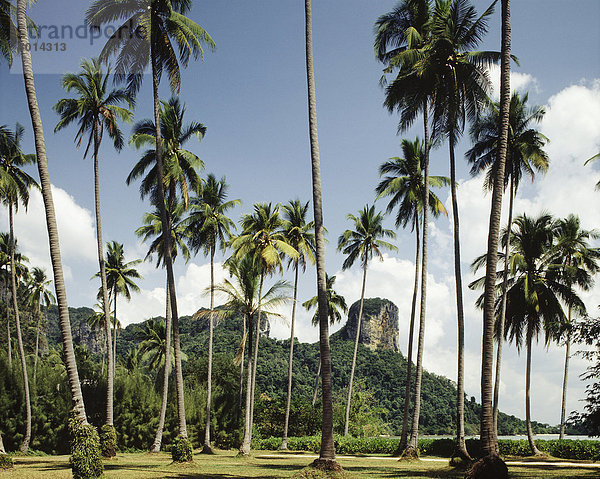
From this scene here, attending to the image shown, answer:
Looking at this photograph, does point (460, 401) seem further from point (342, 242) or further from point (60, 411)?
point (60, 411)

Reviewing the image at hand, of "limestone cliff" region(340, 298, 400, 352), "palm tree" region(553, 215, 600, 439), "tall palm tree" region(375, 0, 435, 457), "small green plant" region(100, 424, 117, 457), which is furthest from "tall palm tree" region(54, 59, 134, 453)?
"limestone cliff" region(340, 298, 400, 352)

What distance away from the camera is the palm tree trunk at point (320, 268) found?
12993 mm

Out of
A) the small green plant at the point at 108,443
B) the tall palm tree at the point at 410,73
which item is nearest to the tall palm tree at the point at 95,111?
the small green plant at the point at 108,443

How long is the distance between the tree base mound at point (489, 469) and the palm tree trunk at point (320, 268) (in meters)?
3.55

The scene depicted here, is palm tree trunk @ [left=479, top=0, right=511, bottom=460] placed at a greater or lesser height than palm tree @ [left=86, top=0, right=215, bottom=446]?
lesser

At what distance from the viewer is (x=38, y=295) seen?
146 feet

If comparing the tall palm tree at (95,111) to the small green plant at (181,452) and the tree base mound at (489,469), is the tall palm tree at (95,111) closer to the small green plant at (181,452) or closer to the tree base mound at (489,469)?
the small green plant at (181,452)

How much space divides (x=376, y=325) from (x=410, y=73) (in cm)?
8256

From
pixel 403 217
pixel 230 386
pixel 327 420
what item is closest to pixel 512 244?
pixel 403 217

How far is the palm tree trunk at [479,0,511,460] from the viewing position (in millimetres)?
11734

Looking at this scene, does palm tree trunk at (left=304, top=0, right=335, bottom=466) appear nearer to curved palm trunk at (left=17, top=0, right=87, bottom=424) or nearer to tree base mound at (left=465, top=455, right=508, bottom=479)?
tree base mound at (left=465, top=455, right=508, bottom=479)

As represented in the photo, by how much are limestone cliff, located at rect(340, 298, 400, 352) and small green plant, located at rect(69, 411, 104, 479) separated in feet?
270

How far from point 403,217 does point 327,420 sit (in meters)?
17.8

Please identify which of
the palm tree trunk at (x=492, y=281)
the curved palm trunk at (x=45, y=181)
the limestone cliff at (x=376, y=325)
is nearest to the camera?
the palm tree trunk at (x=492, y=281)
